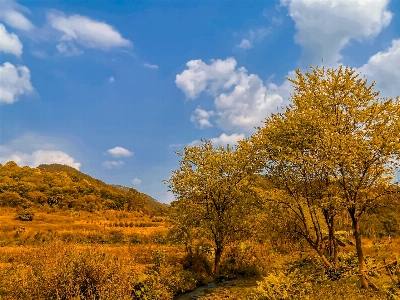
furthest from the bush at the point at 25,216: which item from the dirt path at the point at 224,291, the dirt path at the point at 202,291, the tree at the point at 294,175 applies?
the tree at the point at 294,175

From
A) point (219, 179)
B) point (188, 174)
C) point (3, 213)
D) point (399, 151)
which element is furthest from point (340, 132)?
point (3, 213)

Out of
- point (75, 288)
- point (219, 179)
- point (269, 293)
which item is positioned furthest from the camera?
point (219, 179)

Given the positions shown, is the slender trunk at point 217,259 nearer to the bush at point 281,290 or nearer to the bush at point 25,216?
the bush at point 281,290

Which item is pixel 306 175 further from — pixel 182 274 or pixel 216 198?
pixel 182 274

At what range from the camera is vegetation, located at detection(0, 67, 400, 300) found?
12.6 metres

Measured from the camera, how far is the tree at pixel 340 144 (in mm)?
15203

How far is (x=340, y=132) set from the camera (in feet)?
55.2

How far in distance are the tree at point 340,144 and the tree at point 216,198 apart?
456 cm

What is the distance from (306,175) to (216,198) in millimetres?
8113

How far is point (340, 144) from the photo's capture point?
50.2 ft

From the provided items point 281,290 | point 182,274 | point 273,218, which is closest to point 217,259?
point 182,274

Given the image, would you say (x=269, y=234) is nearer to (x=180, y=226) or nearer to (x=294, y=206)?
(x=294, y=206)

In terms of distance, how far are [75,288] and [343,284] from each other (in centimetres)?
1277

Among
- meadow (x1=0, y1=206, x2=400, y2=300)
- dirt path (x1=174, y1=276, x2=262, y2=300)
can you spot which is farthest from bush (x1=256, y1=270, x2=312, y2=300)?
dirt path (x1=174, y1=276, x2=262, y2=300)
